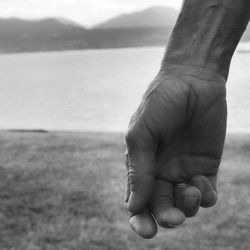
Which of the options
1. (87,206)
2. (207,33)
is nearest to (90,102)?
(87,206)

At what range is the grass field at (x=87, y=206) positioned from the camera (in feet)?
16.3

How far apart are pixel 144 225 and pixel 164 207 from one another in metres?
0.09

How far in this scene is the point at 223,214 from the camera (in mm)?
5574

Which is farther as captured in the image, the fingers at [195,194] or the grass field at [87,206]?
the grass field at [87,206]

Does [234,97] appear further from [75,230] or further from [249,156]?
[75,230]

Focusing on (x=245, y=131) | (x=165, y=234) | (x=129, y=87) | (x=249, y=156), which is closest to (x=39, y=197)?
(x=165, y=234)

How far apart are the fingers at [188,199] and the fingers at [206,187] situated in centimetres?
5

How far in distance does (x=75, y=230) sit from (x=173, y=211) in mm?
3614

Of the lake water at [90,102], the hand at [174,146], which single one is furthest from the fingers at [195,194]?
the lake water at [90,102]

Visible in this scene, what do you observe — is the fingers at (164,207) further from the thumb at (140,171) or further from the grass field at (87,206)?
the grass field at (87,206)

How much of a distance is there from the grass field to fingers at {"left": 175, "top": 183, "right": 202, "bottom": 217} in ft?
10.1

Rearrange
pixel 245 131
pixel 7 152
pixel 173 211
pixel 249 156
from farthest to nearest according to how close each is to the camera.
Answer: pixel 245 131 < pixel 7 152 < pixel 249 156 < pixel 173 211

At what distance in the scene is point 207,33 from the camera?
1952mm

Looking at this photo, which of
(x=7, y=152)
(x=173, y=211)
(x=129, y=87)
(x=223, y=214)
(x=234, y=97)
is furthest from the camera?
(x=129, y=87)
